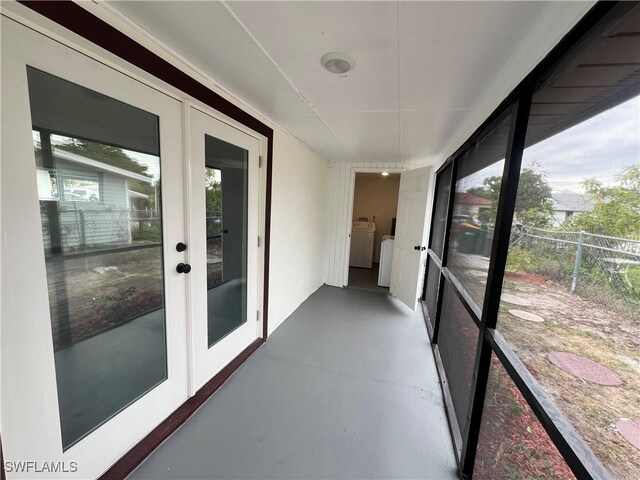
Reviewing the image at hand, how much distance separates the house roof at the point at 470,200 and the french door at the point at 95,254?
6.28ft

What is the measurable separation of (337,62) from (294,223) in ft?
6.71

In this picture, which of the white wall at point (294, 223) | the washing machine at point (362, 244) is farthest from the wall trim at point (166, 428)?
the washing machine at point (362, 244)

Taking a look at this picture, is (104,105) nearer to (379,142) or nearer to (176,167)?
(176,167)

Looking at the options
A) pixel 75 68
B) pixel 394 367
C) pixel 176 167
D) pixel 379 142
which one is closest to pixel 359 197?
pixel 379 142

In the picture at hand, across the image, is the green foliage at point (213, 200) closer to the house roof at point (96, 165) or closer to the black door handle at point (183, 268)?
the black door handle at point (183, 268)

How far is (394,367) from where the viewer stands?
2.38m

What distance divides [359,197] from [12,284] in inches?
238

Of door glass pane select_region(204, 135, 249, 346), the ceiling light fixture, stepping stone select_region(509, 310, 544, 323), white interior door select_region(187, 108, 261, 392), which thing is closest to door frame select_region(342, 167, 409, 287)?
white interior door select_region(187, 108, 261, 392)

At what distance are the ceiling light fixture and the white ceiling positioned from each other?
1.6 inches

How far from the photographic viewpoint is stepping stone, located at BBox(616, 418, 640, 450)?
1.77ft

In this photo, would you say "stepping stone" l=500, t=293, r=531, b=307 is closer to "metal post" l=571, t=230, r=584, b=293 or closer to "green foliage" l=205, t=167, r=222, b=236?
"metal post" l=571, t=230, r=584, b=293

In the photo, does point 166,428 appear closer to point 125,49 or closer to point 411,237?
point 125,49

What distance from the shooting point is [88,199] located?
1.18m

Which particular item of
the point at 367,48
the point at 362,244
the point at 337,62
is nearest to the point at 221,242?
the point at 337,62
